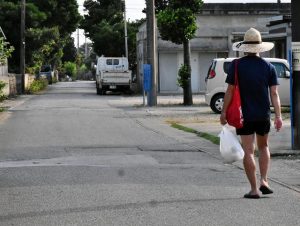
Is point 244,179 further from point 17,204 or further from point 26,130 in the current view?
point 26,130

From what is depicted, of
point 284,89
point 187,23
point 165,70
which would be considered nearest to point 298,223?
point 284,89

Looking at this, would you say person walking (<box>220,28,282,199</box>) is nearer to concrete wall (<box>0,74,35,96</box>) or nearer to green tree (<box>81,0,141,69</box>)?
concrete wall (<box>0,74,35,96</box>)

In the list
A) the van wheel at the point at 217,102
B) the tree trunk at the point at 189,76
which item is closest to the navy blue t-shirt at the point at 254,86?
the van wheel at the point at 217,102

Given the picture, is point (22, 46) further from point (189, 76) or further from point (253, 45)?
point (253, 45)

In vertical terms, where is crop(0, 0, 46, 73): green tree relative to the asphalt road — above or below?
above

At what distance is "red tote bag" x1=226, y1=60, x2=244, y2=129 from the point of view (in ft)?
26.2

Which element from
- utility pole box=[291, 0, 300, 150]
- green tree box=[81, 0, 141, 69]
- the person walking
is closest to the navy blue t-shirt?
the person walking

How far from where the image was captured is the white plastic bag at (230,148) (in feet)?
A: 26.8

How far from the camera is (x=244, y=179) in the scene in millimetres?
9531

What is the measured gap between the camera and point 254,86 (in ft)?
26.4

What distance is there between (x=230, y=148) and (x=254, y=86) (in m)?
0.82

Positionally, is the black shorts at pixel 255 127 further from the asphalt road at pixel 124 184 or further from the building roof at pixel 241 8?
the building roof at pixel 241 8

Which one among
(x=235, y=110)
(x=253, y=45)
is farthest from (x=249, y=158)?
(x=253, y=45)

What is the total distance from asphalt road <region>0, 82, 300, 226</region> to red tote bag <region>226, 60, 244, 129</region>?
3.01 ft
